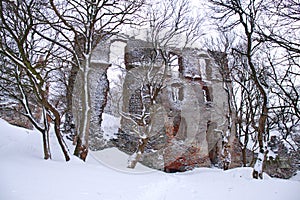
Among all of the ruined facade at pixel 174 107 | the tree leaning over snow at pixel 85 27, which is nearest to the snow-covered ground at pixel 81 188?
the tree leaning over snow at pixel 85 27

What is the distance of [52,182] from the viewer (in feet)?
15.9

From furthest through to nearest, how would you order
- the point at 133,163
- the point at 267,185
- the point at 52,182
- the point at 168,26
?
the point at 168,26, the point at 133,163, the point at 267,185, the point at 52,182

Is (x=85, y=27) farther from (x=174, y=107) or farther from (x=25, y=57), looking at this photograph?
(x=174, y=107)

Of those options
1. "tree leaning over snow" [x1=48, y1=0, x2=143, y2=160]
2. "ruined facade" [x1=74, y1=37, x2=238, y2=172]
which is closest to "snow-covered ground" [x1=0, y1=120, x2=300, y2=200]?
"tree leaning over snow" [x1=48, y1=0, x2=143, y2=160]

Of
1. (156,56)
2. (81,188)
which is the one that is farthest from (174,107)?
(81,188)

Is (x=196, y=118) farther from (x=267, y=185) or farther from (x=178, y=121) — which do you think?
(x=267, y=185)

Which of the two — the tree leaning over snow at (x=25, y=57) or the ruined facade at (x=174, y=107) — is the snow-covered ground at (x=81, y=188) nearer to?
the tree leaning over snow at (x=25, y=57)

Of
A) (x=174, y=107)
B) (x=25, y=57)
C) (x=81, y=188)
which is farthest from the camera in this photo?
(x=174, y=107)

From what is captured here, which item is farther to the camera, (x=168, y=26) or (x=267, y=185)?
(x=168, y=26)

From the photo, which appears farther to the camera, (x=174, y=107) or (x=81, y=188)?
(x=174, y=107)

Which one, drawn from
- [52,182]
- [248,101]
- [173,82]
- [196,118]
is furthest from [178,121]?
[52,182]

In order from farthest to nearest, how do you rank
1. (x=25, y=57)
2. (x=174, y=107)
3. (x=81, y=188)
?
(x=174, y=107), (x=25, y=57), (x=81, y=188)

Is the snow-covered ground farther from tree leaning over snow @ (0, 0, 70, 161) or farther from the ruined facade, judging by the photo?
the ruined facade

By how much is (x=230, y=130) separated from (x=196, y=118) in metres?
2.77
